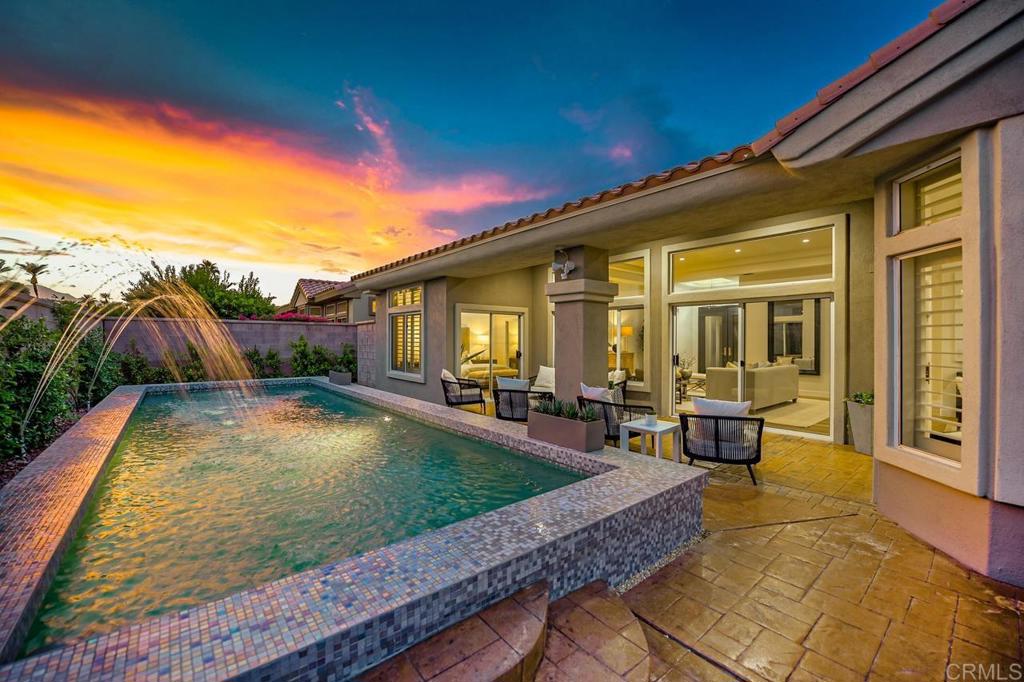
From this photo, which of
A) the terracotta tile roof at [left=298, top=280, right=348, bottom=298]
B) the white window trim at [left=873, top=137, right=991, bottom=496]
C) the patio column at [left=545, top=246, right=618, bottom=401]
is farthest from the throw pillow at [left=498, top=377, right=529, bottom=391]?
the terracotta tile roof at [left=298, top=280, right=348, bottom=298]

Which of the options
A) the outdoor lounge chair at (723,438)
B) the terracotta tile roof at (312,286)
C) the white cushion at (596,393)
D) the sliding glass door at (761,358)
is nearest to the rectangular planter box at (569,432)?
the outdoor lounge chair at (723,438)

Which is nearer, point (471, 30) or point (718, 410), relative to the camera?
point (718, 410)

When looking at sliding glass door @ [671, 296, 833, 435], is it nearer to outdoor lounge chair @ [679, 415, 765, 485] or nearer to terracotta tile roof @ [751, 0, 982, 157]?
outdoor lounge chair @ [679, 415, 765, 485]

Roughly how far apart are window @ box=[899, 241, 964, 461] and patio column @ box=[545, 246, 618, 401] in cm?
379

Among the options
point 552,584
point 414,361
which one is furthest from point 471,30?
point 552,584

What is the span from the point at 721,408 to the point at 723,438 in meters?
0.36

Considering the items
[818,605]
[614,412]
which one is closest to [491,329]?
[614,412]

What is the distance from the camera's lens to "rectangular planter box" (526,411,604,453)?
5043mm

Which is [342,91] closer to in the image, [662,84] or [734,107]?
[662,84]

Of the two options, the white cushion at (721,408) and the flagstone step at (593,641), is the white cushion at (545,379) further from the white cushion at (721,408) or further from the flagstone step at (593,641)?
the flagstone step at (593,641)

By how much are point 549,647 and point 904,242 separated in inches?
181

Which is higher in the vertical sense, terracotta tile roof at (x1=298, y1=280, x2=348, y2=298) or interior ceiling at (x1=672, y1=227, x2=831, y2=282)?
terracotta tile roof at (x1=298, y1=280, x2=348, y2=298)

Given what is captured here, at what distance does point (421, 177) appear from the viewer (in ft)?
39.7

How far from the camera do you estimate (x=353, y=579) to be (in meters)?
2.35
